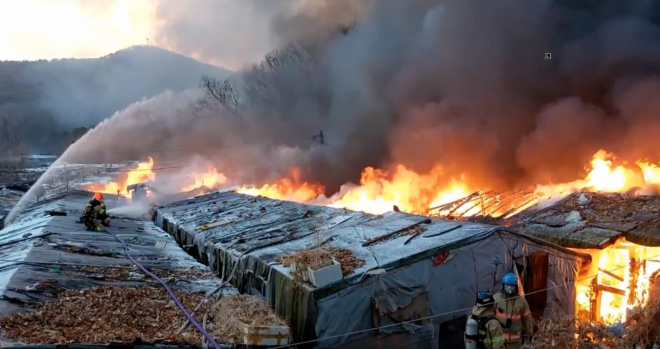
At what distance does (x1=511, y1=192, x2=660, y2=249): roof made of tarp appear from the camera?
1202 centimetres

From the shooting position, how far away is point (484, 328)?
657 cm

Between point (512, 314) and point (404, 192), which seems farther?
point (404, 192)

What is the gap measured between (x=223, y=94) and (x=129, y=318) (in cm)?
4657

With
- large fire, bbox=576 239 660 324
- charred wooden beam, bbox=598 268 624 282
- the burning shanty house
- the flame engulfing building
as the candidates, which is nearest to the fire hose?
the burning shanty house

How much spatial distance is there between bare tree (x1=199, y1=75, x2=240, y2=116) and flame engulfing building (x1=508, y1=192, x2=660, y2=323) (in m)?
41.3

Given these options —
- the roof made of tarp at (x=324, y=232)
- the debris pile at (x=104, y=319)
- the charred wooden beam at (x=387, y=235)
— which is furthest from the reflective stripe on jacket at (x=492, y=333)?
the debris pile at (x=104, y=319)

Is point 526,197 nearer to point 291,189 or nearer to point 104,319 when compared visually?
point 104,319

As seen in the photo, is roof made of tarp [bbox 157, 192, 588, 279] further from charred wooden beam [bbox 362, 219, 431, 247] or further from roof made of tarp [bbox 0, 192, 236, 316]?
roof made of tarp [bbox 0, 192, 236, 316]

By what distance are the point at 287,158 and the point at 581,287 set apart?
75.5ft

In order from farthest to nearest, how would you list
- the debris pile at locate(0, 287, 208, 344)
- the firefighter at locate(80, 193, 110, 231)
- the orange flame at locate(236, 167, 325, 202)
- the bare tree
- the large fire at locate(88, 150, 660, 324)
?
the bare tree, the orange flame at locate(236, 167, 325, 202), the firefighter at locate(80, 193, 110, 231), the large fire at locate(88, 150, 660, 324), the debris pile at locate(0, 287, 208, 344)

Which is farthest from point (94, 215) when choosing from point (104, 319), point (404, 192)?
point (404, 192)

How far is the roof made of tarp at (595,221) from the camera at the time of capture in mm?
12023

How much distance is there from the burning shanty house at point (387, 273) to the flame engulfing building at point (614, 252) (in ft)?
6.42

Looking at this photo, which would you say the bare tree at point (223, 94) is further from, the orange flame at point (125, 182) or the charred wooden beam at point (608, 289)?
the charred wooden beam at point (608, 289)
